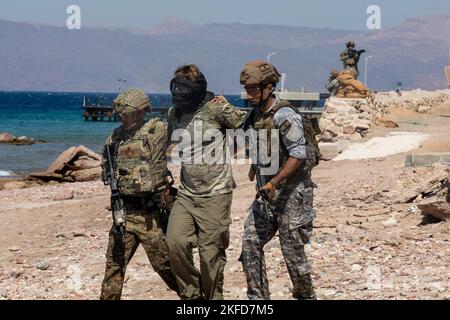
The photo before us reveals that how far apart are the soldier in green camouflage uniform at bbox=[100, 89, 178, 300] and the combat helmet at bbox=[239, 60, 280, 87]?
2.67 feet

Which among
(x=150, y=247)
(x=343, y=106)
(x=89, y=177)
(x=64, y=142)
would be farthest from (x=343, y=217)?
(x=64, y=142)

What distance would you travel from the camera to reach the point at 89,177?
25828 mm

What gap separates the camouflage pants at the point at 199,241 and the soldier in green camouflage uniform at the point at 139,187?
11.3 inches

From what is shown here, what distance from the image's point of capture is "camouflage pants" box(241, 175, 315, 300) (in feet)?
21.4

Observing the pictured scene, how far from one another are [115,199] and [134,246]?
0.37 m

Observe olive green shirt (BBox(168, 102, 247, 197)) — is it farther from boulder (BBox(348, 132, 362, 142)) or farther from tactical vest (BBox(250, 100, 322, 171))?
boulder (BBox(348, 132, 362, 142))

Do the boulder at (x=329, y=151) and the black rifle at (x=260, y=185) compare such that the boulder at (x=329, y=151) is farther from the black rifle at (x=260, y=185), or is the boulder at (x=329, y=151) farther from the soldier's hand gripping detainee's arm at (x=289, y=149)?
the soldier's hand gripping detainee's arm at (x=289, y=149)

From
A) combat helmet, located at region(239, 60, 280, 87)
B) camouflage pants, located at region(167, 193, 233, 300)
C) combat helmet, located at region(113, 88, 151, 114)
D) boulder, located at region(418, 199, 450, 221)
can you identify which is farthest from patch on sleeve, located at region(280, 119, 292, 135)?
boulder, located at region(418, 199, 450, 221)

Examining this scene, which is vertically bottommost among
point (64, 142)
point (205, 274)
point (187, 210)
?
point (64, 142)

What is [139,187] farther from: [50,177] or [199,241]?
[50,177]

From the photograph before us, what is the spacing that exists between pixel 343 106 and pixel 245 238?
15763 millimetres

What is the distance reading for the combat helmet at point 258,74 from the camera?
6.51 meters

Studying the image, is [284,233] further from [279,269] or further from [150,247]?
[279,269]

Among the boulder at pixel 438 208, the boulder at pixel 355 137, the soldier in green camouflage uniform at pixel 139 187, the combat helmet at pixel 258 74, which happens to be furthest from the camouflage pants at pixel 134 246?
the boulder at pixel 355 137
